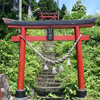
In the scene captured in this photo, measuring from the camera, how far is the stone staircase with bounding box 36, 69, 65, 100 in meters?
5.98

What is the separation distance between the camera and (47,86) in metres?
6.36

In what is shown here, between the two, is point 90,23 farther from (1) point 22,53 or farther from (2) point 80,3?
(2) point 80,3

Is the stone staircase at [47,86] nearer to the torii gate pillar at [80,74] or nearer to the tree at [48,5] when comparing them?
the torii gate pillar at [80,74]

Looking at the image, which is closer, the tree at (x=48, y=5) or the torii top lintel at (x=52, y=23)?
the torii top lintel at (x=52, y=23)

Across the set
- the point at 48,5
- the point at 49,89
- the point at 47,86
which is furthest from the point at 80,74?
the point at 48,5

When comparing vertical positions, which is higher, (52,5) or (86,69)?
(52,5)

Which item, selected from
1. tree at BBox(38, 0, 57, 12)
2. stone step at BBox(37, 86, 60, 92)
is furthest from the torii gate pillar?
tree at BBox(38, 0, 57, 12)

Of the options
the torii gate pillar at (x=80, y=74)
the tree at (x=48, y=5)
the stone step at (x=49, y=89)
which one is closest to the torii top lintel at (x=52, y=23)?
the torii gate pillar at (x=80, y=74)

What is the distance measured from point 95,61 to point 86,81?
154 cm

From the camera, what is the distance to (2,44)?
7051mm

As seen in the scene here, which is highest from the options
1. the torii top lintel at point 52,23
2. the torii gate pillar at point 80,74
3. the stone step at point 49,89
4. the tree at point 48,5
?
the tree at point 48,5

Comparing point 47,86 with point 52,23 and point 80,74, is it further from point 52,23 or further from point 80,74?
point 52,23

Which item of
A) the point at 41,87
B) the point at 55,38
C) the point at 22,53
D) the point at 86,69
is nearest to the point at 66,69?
the point at 86,69

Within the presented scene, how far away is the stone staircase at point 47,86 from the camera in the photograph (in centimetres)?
598
